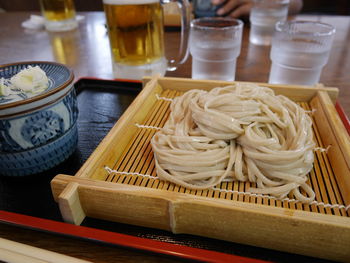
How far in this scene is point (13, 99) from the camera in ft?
2.77

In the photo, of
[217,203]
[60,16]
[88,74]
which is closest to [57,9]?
[60,16]

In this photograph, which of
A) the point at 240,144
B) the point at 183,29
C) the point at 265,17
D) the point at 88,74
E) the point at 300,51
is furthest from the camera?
the point at 265,17

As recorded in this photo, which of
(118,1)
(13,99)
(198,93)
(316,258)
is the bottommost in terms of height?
(316,258)

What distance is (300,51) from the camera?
155 centimetres

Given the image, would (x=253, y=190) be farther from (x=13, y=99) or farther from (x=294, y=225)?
(x=13, y=99)

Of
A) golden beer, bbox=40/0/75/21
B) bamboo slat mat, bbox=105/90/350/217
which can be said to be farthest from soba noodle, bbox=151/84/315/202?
golden beer, bbox=40/0/75/21

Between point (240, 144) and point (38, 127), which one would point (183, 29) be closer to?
point (240, 144)

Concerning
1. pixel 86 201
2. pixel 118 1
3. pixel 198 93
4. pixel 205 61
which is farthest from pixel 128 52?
pixel 86 201

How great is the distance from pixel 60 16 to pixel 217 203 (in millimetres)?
2922

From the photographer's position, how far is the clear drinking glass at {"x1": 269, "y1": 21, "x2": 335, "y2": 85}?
1.50m

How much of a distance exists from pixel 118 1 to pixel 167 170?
106 centimetres

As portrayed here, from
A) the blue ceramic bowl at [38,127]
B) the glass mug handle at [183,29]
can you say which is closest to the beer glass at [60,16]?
the glass mug handle at [183,29]

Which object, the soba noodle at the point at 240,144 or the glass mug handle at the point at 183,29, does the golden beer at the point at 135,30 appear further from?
the soba noodle at the point at 240,144

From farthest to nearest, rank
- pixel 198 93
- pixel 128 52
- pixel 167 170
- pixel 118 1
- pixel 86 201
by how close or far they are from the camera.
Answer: pixel 128 52
pixel 118 1
pixel 198 93
pixel 167 170
pixel 86 201
